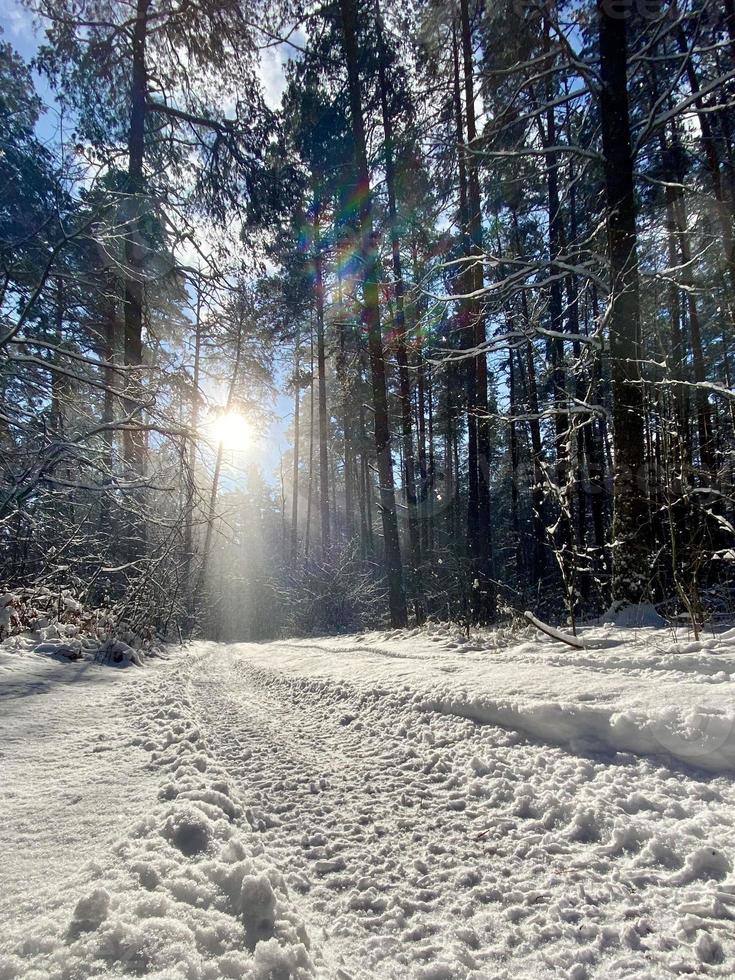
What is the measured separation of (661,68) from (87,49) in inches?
366

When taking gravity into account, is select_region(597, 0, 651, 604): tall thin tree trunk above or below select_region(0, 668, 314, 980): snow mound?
above

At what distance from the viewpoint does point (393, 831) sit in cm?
152

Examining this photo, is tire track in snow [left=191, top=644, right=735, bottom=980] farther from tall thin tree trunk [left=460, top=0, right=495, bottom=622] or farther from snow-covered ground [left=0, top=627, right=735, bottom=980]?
tall thin tree trunk [left=460, top=0, right=495, bottom=622]

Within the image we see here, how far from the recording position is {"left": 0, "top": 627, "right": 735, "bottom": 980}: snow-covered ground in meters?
0.97

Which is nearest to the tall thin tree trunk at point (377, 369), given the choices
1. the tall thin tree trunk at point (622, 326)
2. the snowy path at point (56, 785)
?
the tall thin tree trunk at point (622, 326)

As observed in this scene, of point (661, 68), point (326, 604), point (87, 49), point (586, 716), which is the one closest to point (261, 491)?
point (326, 604)

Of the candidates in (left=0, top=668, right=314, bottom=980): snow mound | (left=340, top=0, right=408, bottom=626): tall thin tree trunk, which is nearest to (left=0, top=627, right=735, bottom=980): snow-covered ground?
(left=0, top=668, right=314, bottom=980): snow mound

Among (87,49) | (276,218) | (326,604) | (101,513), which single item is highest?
(87,49)

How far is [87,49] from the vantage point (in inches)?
296

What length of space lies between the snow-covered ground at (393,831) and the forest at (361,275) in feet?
5.45

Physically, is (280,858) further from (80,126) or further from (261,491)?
(261,491)

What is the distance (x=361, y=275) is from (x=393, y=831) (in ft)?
36.3

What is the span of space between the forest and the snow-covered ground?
166 centimetres

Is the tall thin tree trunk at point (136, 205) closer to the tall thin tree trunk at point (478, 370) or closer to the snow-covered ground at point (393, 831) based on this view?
the snow-covered ground at point (393, 831)
